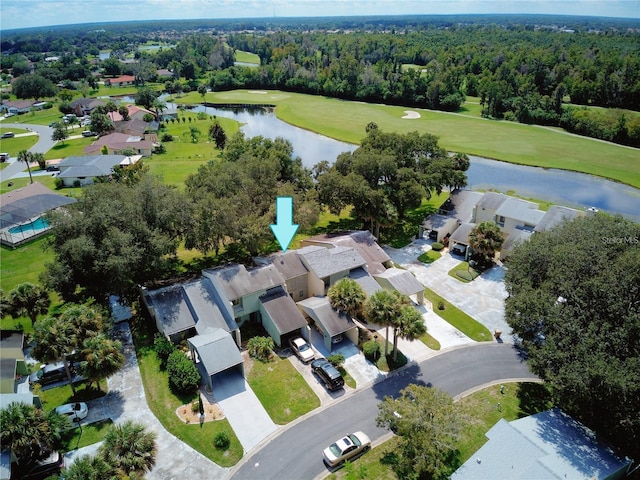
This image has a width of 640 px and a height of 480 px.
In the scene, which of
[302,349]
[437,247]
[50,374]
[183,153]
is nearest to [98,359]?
[50,374]

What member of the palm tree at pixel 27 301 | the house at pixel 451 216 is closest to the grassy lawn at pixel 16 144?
the palm tree at pixel 27 301

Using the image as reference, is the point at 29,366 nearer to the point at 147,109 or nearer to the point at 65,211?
the point at 65,211

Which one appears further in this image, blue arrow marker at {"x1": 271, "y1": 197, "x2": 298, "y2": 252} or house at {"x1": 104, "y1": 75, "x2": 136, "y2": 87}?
house at {"x1": 104, "y1": 75, "x2": 136, "y2": 87}

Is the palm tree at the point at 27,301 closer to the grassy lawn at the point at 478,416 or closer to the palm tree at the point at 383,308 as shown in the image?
the palm tree at the point at 383,308

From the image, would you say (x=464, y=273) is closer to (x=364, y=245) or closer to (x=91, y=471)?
(x=364, y=245)

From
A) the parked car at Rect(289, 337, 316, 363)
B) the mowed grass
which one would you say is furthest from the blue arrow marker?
the mowed grass

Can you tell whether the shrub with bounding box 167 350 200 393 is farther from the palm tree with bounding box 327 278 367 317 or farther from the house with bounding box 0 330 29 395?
the palm tree with bounding box 327 278 367 317
